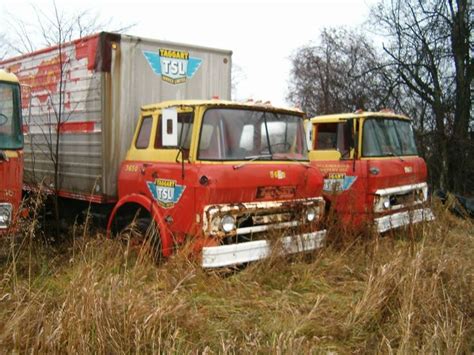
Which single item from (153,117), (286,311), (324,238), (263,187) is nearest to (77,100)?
(153,117)

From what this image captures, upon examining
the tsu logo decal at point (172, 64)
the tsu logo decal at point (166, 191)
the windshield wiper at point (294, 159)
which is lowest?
the tsu logo decal at point (166, 191)

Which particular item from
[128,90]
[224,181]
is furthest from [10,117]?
[224,181]

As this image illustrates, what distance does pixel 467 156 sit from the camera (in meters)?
14.2

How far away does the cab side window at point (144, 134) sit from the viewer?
6621 millimetres

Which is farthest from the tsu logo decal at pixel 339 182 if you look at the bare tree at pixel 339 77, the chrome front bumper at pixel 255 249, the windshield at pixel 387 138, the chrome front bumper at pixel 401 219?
the bare tree at pixel 339 77

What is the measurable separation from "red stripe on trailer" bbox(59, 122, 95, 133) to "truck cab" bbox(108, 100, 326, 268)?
0.82 metres

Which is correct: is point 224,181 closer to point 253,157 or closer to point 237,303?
point 253,157

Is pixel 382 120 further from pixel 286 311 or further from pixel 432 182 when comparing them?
pixel 432 182

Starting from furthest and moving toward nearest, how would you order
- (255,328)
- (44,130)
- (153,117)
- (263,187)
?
1. (44,130)
2. (153,117)
3. (263,187)
4. (255,328)

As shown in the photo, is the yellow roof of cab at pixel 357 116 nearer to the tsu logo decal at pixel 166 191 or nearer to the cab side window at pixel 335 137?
the cab side window at pixel 335 137

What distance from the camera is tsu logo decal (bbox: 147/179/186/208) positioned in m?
5.93

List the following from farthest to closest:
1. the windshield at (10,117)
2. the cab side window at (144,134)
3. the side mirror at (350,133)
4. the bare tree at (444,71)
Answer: the bare tree at (444,71) < the side mirror at (350,133) < the cab side window at (144,134) < the windshield at (10,117)

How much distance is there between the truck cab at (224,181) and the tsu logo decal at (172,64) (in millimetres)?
810

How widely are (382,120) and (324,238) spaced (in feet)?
9.33
